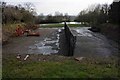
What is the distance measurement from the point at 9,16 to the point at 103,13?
1827 centimetres

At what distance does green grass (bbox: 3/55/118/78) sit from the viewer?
7.84m

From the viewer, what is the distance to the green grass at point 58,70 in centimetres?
784

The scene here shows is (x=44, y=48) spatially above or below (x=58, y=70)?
below

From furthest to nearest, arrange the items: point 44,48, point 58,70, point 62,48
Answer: point 44,48, point 62,48, point 58,70

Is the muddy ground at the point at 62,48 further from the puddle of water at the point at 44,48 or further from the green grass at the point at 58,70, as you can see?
the green grass at the point at 58,70

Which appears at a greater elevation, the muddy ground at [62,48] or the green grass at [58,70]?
the green grass at [58,70]

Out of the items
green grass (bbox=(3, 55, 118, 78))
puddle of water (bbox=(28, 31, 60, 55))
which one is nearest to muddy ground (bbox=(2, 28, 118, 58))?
puddle of water (bbox=(28, 31, 60, 55))

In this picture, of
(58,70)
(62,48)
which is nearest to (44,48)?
(62,48)

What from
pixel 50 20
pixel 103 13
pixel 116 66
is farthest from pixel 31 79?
pixel 50 20

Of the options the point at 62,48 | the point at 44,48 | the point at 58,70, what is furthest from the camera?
the point at 44,48

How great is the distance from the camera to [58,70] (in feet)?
27.7

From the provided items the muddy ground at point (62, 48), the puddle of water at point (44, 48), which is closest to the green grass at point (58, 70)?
the muddy ground at point (62, 48)

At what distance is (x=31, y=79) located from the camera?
24.6 ft

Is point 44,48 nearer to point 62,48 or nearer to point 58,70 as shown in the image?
point 62,48
